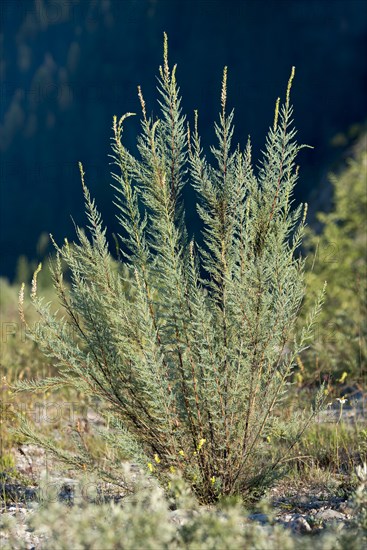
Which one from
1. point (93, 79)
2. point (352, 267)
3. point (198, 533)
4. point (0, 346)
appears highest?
point (93, 79)

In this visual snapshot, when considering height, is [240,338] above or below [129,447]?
above

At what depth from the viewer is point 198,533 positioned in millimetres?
2395

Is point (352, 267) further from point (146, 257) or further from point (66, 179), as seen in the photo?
point (66, 179)

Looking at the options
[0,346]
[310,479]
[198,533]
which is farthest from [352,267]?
[198,533]

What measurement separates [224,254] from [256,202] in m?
0.34

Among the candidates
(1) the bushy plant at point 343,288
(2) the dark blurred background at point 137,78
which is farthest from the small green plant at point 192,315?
(2) the dark blurred background at point 137,78

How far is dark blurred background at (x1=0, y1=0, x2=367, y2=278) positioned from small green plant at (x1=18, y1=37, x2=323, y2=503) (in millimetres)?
25945

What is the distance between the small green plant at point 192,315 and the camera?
349 centimetres

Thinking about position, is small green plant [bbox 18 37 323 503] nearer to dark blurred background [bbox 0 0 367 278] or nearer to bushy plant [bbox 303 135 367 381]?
bushy plant [bbox 303 135 367 381]

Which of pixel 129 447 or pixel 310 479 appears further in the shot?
pixel 310 479

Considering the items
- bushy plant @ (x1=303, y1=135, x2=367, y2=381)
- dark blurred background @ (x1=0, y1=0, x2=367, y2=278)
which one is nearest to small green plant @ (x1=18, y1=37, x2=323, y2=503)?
bushy plant @ (x1=303, y1=135, x2=367, y2=381)

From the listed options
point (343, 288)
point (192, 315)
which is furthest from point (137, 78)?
point (192, 315)

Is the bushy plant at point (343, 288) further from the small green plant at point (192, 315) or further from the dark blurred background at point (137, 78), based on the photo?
the dark blurred background at point (137, 78)

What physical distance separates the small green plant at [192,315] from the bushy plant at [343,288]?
2176 mm
